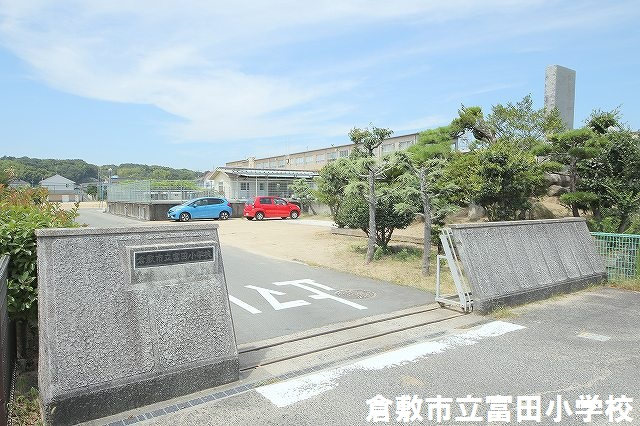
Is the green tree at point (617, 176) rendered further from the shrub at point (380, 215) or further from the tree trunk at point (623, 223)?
the shrub at point (380, 215)

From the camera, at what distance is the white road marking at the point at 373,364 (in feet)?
12.7

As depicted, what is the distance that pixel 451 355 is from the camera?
4.79 metres

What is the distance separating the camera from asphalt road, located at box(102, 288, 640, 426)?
11.5 feet

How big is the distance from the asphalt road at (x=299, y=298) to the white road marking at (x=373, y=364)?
137cm

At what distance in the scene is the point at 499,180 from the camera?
11.3 m

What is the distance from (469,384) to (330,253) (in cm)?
876

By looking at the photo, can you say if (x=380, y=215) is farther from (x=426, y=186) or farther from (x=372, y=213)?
(x=426, y=186)

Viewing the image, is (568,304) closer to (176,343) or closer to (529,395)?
(529,395)

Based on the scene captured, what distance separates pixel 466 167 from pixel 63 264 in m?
11.0

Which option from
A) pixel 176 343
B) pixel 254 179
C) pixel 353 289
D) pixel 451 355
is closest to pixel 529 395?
pixel 451 355

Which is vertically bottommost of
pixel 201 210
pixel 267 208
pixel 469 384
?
pixel 469 384

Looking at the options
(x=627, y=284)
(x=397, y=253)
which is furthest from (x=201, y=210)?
(x=627, y=284)

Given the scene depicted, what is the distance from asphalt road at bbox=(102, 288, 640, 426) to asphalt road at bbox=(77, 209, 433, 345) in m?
1.54

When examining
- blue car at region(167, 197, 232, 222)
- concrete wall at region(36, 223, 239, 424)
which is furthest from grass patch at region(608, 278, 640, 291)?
blue car at region(167, 197, 232, 222)
